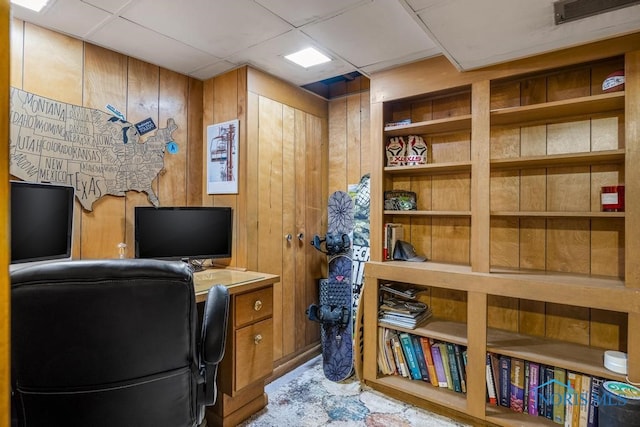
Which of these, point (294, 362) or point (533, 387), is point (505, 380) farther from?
point (294, 362)

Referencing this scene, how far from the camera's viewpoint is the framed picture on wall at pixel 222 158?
261 cm

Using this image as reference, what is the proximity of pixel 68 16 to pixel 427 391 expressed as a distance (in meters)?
3.13

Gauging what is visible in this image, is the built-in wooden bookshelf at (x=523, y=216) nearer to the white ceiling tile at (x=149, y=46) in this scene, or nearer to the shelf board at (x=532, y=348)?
the shelf board at (x=532, y=348)

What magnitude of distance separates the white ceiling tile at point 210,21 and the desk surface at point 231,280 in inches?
57.4

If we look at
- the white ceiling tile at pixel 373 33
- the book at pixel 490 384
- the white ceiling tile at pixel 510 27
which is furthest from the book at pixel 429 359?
the white ceiling tile at pixel 373 33

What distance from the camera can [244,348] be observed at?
6.78 ft

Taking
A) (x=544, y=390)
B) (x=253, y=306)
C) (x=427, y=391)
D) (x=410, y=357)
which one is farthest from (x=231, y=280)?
(x=544, y=390)

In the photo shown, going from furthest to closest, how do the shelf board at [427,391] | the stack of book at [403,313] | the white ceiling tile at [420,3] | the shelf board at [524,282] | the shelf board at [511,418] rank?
the stack of book at [403,313] < the shelf board at [427,391] < the shelf board at [511,418] < the shelf board at [524,282] < the white ceiling tile at [420,3]

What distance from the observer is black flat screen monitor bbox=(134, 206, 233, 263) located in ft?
7.41

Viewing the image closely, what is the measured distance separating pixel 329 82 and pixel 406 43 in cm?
121

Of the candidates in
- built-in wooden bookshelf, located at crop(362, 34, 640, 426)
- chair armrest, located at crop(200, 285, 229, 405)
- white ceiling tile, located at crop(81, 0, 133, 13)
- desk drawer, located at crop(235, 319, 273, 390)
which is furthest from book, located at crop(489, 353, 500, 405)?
white ceiling tile, located at crop(81, 0, 133, 13)

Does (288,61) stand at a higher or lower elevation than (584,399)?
higher

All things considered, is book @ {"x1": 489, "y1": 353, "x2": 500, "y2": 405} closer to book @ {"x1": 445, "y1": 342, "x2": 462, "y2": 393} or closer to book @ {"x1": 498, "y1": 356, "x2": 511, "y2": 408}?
book @ {"x1": 498, "y1": 356, "x2": 511, "y2": 408}

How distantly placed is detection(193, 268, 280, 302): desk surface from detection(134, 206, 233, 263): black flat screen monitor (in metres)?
0.16
